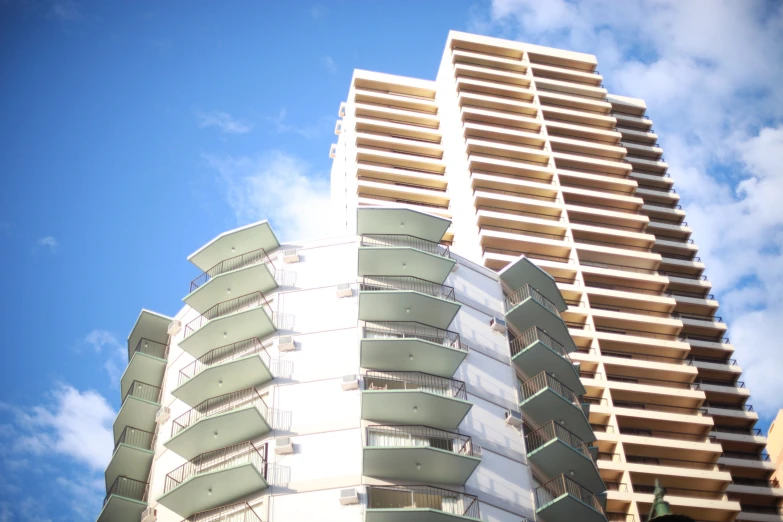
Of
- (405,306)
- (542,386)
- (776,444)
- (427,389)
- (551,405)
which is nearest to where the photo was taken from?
(427,389)

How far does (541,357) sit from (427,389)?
764cm

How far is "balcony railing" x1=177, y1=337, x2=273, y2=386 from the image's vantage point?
4659 cm

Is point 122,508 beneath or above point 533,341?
beneath

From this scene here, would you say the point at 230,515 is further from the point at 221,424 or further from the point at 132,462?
the point at 132,462

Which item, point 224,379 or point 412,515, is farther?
point 224,379

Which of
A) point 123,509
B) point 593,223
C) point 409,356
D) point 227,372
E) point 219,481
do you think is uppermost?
point 593,223

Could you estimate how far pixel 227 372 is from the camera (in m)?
45.3

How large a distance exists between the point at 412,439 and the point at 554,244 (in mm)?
37743

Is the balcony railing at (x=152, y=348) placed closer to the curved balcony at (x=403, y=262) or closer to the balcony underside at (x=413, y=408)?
the curved balcony at (x=403, y=262)

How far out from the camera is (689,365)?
75.8 metres

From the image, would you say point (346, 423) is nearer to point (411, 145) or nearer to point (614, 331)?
point (614, 331)

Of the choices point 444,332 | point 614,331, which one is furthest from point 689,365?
point 444,332

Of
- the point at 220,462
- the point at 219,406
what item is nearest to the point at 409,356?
the point at 219,406

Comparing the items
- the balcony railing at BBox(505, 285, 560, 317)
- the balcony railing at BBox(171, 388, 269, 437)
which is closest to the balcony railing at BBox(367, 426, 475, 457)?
the balcony railing at BBox(171, 388, 269, 437)
